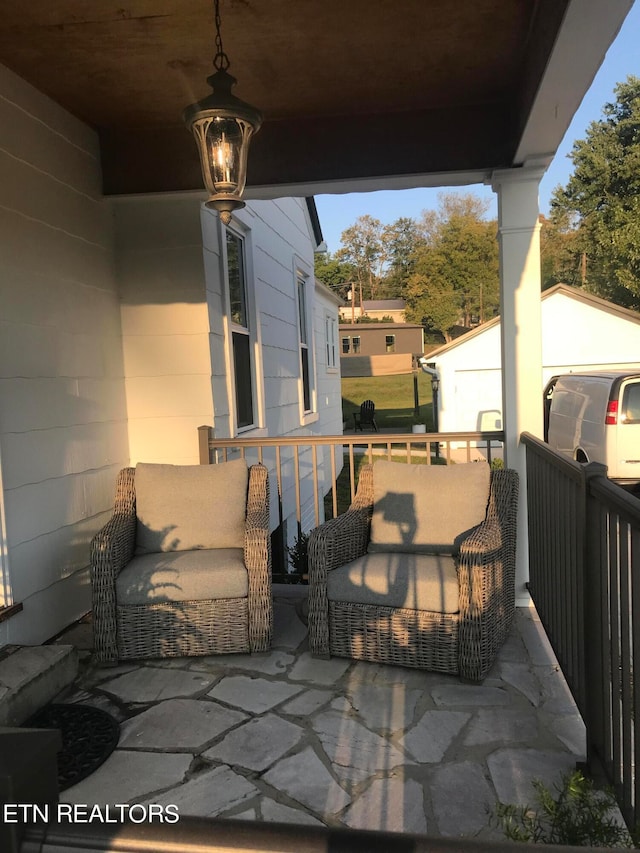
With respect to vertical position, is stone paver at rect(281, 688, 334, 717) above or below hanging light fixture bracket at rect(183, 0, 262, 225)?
below

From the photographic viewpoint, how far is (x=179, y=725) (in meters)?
2.45

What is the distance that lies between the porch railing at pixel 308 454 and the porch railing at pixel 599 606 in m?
1.08

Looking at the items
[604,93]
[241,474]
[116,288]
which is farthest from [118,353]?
[604,93]

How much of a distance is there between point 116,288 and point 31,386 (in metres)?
1.18

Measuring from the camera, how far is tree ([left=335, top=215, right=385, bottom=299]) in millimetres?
45562

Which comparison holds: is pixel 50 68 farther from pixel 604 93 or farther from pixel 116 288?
pixel 604 93

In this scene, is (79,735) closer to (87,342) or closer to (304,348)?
(87,342)

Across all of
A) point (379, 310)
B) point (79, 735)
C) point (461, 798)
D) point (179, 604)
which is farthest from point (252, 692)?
point (379, 310)

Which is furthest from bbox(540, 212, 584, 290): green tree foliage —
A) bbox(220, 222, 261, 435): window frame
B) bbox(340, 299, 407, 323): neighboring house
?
bbox(220, 222, 261, 435): window frame

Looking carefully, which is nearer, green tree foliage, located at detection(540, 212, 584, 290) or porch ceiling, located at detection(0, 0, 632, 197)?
porch ceiling, located at detection(0, 0, 632, 197)

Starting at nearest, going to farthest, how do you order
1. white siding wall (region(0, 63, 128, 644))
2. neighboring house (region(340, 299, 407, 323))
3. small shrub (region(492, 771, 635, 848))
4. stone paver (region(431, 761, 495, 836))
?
small shrub (region(492, 771, 635, 848))
stone paver (region(431, 761, 495, 836))
white siding wall (region(0, 63, 128, 644))
neighboring house (region(340, 299, 407, 323))

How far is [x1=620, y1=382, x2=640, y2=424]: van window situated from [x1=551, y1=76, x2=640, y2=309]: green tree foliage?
637 inches

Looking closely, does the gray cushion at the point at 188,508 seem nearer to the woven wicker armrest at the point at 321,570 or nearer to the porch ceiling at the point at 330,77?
the woven wicker armrest at the point at 321,570

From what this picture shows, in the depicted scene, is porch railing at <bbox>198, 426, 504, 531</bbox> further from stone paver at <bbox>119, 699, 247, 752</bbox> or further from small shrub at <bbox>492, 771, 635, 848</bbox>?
small shrub at <bbox>492, 771, 635, 848</bbox>
